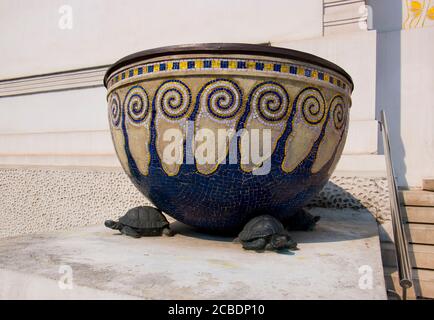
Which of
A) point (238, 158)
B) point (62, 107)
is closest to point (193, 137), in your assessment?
point (238, 158)

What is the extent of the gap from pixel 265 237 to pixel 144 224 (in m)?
0.65

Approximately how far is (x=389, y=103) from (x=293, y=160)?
278 cm

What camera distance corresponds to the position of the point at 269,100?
5.06 feet

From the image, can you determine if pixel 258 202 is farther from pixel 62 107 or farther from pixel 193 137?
pixel 62 107

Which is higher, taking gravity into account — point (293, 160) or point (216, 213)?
point (293, 160)

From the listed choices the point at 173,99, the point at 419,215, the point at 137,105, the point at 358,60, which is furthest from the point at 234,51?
the point at 358,60

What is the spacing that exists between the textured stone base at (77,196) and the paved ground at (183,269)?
0.97 meters

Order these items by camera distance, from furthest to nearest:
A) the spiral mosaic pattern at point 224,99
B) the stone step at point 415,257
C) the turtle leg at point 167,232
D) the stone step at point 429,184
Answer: the stone step at point 429,184 → the stone step at point 415,257 → the turtle leg at point 167,232 → the spiral mosaic pattern at point 224,99

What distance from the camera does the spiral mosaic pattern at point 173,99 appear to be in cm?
155

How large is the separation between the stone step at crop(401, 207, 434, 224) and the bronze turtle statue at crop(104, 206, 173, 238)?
1.76 meters

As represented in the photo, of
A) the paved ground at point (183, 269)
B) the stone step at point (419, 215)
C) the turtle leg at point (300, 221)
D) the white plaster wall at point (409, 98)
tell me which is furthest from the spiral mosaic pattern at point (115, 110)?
the white plaster wall at point (409, 98)

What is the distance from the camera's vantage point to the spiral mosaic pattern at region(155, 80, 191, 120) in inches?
61.2

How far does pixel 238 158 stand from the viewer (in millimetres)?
1551

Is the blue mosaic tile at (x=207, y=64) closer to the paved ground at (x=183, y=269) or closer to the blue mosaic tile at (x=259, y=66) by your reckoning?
the blue mosaic tile at (x=259, y=66)
